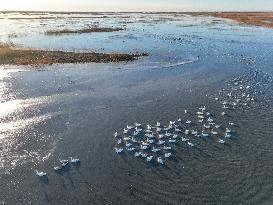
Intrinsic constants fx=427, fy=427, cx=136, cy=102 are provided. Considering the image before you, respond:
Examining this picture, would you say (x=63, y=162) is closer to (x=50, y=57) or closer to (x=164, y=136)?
(x=164, y=136)

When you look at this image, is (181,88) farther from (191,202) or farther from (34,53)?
(34,53)

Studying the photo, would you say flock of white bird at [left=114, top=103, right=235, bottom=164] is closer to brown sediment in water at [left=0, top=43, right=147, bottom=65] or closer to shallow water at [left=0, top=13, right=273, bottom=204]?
shallow water at [left=0, top=13, right=273, bottom=204]

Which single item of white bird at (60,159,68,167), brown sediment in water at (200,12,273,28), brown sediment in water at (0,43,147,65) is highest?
white bird at (60,159,68,167)

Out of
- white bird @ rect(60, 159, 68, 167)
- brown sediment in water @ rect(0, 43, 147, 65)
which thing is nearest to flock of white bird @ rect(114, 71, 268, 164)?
white bird @ rect(60, 159, 68, 167)

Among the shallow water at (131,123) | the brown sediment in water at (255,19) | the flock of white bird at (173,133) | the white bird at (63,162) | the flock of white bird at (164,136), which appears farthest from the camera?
the brown sediment in water at (255,19)

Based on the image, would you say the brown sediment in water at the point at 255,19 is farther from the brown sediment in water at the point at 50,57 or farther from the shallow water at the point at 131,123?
the brown sediment in water at the point at 50,57

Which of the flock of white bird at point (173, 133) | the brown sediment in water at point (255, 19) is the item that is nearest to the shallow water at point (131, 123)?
Answer: the flock of white bird at point (173, 133)
